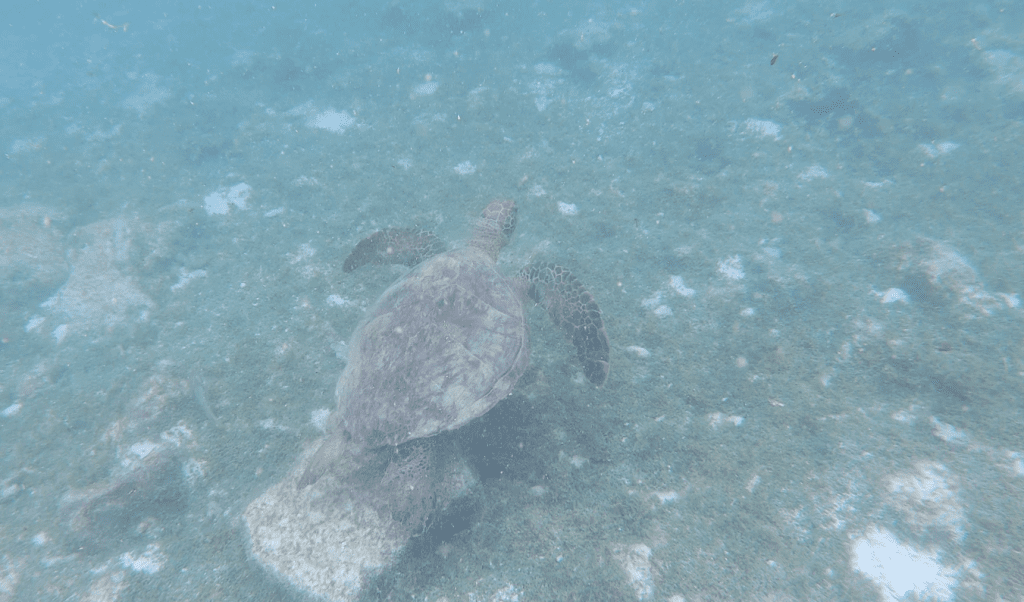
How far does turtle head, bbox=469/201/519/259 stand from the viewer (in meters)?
6.08

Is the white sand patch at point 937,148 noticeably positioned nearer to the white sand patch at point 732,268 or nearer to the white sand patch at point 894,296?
the white sand patch at point 894,296

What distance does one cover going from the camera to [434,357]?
396cm

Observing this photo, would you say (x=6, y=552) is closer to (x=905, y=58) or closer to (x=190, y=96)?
(x=190, y=96)

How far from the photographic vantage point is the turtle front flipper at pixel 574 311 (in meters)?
4.71

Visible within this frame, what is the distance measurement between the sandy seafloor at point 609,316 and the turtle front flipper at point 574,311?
0.97ft

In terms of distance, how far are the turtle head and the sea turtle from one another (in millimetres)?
797

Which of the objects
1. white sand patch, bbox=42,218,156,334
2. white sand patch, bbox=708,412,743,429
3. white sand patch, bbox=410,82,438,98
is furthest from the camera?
white sand patch, bbox=410,82,438,98

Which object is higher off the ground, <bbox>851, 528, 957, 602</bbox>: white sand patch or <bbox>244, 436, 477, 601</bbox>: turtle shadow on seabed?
<bbox>851, 528, 957, 602</bbox>: white sand patch

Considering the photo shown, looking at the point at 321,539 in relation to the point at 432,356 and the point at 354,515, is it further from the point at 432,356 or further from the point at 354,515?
the point at 432,356

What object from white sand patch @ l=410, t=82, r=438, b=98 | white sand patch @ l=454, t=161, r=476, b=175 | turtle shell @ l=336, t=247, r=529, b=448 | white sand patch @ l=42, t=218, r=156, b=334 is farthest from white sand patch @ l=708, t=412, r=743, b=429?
white sand patch @ l=410, t=82, r=438, b=98

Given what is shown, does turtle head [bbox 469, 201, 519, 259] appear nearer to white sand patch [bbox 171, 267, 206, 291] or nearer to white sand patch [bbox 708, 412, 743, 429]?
white sand patch [bbox 708, 412, 743, 429]

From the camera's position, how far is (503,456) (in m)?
4.12

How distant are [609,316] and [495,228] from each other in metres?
2.35

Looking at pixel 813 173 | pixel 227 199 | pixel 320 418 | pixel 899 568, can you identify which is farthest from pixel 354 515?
pixel 813 173
